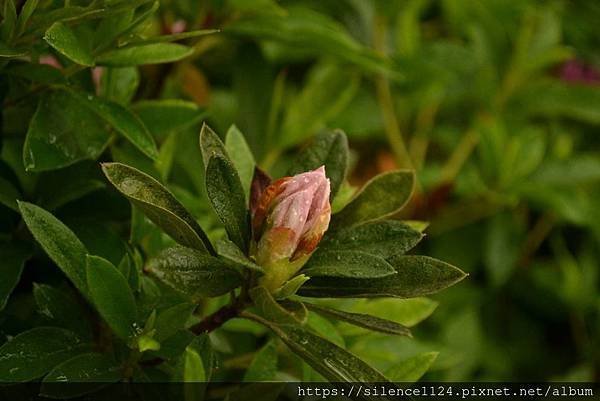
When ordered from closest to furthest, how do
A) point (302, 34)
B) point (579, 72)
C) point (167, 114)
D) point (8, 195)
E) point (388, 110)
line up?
point (8, 195)
point (167, 114)
point (302, 34)
point (388, 110)
point (579, 72)

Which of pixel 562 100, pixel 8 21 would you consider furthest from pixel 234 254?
pixel 562 100

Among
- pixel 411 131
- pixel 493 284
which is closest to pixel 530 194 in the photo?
pixel 493 284

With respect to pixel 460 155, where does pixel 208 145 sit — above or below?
above

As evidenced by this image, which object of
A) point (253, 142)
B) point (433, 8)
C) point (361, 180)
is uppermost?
point (433, 8)

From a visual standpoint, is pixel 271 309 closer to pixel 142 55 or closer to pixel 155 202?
pixel 155 202

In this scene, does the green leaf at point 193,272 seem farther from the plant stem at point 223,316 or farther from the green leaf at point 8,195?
the green leaf at point 8,195

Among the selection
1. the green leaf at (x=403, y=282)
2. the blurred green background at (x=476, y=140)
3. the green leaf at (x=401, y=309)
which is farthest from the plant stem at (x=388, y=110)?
the green leaf at (x=403, y=282)

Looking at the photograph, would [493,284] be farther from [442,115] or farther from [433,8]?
[433,8]
